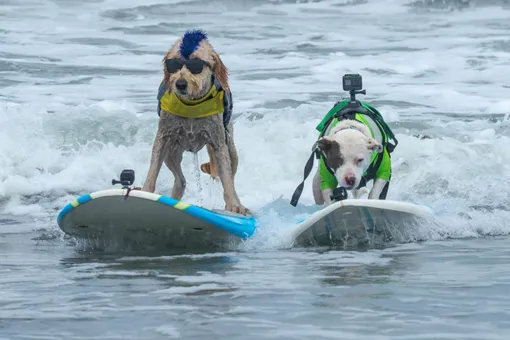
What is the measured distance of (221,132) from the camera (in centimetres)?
968

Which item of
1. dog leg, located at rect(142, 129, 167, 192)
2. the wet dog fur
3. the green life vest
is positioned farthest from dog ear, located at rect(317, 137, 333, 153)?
dog leg, located at rect(142, 129, 167, 192)

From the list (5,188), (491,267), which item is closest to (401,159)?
(5,188)

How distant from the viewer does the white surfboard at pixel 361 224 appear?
9.15 m

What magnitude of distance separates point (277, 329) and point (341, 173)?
137 inches

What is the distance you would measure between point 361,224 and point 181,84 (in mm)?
1660

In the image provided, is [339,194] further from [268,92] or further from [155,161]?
[268,92]

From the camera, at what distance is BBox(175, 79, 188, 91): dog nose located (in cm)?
921

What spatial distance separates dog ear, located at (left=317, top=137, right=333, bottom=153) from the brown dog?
0.71 metres

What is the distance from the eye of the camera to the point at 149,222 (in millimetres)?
9156

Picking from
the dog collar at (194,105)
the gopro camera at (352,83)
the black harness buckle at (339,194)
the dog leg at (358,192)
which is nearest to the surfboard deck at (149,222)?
the black harness buckle at (339,194)

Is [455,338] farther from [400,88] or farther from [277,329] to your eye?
[400,88]

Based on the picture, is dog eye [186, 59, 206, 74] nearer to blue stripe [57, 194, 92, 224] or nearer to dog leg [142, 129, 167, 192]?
dog leg [142, 129, 167, 192]

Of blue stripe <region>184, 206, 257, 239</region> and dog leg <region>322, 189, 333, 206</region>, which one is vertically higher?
Answer: dog leg <region>322, 189, 333, 206</region>

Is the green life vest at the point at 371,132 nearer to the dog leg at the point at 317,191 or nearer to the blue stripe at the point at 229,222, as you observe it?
the dog leg at the point at 317,191
